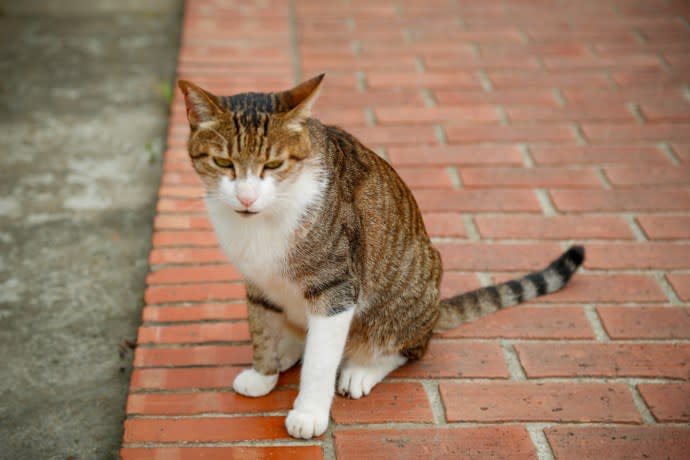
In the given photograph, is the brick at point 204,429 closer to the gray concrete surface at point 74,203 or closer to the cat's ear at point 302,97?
the gray concrete surface at point 74,203

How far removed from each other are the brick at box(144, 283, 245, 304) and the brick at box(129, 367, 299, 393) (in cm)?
33

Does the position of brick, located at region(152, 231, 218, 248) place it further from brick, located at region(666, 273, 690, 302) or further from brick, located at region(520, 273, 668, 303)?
brick, located at region(666, 273, 690, 302)

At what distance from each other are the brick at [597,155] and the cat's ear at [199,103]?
1.75 m

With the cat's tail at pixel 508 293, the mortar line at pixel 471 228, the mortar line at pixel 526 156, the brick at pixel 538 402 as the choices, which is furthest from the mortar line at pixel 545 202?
the brick at pixel 538 402

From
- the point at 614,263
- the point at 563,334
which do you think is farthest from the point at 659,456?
the point at 614,263

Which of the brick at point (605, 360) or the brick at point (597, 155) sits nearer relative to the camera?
the brick at point (605, 360)

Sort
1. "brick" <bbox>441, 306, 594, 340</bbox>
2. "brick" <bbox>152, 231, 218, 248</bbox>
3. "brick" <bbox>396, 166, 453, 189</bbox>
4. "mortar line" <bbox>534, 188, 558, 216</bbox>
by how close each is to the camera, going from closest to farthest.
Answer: "brick" <bbox>441, 306, 594, 340</bbox>
"brick" <bbox>152, 231, 218, 248</bbox>
"mortar line" <bbox>534, 188, 558, 216</bbox>
"brick" <bbox>396, 166, 453, 189</bbox>

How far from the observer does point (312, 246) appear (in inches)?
80.3

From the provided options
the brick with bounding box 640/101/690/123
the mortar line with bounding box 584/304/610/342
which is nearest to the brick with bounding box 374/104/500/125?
the brick with bounding box 640/101/690/123

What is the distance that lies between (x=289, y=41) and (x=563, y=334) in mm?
2314

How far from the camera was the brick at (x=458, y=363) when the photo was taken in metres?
2.34

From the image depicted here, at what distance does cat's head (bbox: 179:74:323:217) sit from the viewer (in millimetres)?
1914

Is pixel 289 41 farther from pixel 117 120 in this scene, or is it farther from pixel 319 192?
Answer: pixel 319 192

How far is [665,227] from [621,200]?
0.21 m
